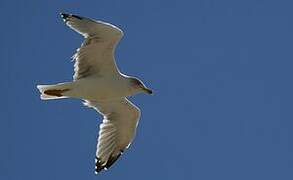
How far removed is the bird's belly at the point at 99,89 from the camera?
10.5m

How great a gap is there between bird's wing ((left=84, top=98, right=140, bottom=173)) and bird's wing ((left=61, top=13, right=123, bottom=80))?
0.70 metres

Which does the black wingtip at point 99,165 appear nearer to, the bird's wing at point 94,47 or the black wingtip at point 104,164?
the black wingtip at point 104,164

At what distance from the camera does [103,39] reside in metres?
10.3

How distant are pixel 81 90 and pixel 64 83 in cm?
24

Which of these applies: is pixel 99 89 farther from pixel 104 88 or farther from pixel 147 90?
pixel 147 90

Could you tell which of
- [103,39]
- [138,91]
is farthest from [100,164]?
[103,39]

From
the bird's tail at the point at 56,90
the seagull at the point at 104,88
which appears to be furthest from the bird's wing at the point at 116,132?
the bird's tail at the point at 56,90

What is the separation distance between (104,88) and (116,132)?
3.21ft

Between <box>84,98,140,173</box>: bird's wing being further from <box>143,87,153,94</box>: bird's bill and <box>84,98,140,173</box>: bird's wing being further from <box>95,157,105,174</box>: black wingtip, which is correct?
<box>143,87,153,94</box>: bird's bill

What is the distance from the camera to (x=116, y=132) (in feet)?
37.2

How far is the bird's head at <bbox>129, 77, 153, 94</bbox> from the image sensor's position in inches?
421

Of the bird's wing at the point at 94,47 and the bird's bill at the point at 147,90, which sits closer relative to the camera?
the bird's wing at the point at 94,47

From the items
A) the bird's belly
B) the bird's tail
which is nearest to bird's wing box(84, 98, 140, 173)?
the bird's belly

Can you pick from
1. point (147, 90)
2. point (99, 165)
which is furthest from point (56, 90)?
point (99, 165)
